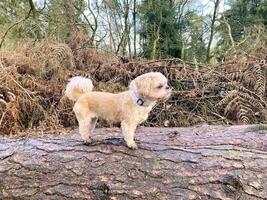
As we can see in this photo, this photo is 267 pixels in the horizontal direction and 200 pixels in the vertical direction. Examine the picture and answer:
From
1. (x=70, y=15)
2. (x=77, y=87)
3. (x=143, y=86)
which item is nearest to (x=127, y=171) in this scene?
(x=143, y=86)

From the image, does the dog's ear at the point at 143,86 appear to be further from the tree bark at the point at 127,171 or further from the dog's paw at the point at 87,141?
the dog's paw at the point at 87,141

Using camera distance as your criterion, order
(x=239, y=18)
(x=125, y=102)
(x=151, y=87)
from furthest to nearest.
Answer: (x=239, y=18) < (x=125, y=102) < (x=151, y=87)

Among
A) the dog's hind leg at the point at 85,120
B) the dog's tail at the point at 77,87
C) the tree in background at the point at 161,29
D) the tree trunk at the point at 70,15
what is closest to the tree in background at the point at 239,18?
the tree in background at the point at 161,29

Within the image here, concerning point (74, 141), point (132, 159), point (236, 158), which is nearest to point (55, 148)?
point (74, 141)

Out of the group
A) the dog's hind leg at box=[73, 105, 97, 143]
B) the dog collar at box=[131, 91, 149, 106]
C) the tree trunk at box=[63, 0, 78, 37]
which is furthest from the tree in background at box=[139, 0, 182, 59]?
the dog collar at box=[131, 91, 149, 106]

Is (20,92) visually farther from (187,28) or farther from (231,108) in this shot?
(187,28)

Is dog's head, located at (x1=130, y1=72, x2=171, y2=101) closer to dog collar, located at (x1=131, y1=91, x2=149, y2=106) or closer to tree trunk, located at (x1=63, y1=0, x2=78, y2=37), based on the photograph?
dog collar, located at (x1=131, y1=91, x2=149, y2=106)

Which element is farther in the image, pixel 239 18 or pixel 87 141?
pixel 239 18

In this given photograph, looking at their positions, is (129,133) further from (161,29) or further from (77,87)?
(161,29)

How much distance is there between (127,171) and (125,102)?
0.50 metres

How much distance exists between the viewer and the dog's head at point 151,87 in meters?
2.70

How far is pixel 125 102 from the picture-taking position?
2.84 m

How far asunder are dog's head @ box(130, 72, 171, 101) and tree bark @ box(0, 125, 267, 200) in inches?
16.6

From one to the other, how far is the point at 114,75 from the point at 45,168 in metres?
2.98
